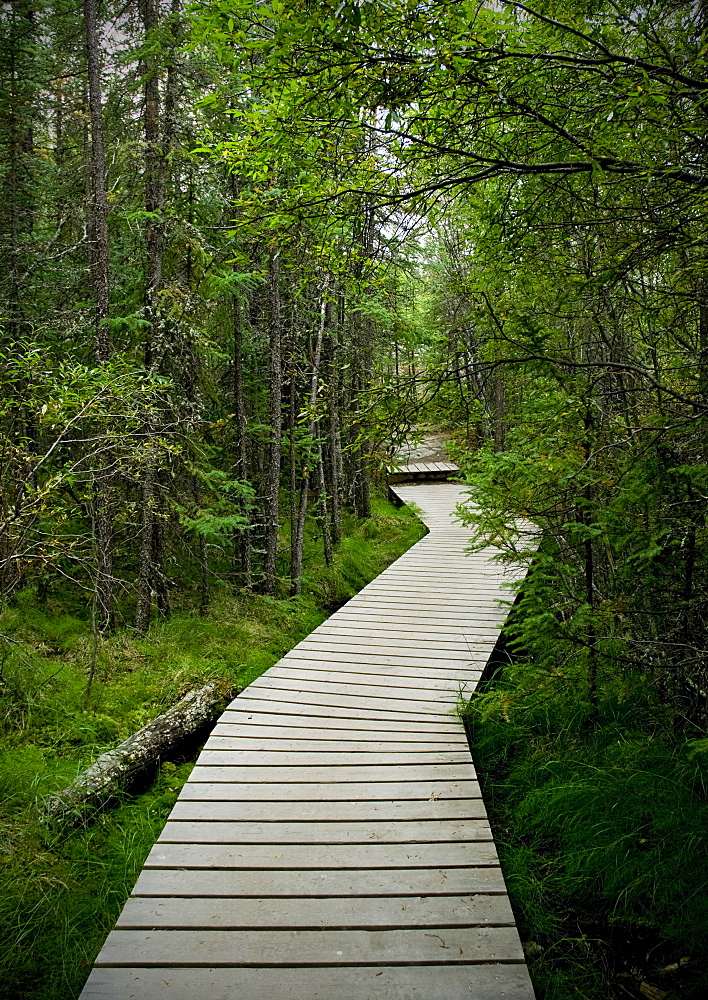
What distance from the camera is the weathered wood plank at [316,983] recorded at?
2.40 metres

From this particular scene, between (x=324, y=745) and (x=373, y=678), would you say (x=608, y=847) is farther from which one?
(x=373, y=678)

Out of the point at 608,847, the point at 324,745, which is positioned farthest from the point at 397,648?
the point at 608,847

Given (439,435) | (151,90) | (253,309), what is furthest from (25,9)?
(439,435)

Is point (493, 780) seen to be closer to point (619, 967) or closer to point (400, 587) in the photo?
point (619, 967)

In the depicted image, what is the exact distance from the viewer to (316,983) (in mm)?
2457

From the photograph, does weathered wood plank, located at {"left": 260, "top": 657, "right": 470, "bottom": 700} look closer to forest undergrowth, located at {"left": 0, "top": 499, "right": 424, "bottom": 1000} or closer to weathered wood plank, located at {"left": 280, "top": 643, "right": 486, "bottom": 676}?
weathered wood plank, located at {"left": 280, "top": 643, "right": 486, "bottom": 676}

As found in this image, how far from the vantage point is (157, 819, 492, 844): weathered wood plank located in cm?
333

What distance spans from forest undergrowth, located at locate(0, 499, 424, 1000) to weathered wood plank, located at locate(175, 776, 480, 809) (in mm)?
714

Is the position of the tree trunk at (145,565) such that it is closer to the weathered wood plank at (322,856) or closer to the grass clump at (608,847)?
the weathered wood plank at (322,856)

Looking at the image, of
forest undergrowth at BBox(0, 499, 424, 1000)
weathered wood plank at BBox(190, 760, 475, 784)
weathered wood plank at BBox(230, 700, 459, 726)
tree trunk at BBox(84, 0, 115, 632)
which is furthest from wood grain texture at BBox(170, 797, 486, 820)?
tree trunk at BBox(84, 0, 115, 632)

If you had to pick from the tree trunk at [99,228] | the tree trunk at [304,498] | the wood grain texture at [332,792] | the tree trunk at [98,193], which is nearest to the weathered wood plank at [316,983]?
the wood grain texture at [332,792]

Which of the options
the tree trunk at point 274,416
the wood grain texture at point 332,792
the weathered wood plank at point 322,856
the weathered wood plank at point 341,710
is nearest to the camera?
the weathered wood plank at point 322,856

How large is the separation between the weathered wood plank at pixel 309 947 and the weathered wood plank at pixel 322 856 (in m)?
0.43

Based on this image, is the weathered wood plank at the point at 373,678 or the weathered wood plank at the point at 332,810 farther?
the weathered wood plank at the point at 373,678
